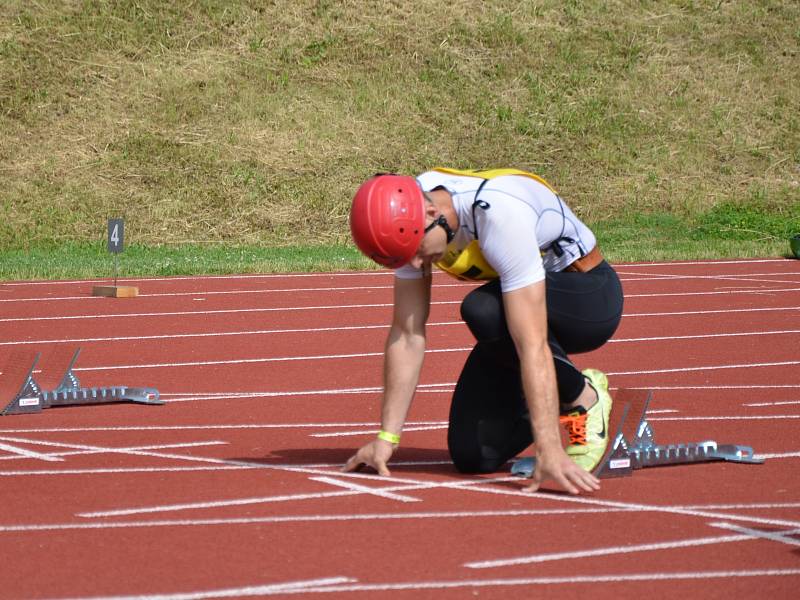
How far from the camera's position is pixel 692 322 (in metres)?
13.5

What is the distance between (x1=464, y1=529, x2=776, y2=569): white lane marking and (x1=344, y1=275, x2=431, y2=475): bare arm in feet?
4.80

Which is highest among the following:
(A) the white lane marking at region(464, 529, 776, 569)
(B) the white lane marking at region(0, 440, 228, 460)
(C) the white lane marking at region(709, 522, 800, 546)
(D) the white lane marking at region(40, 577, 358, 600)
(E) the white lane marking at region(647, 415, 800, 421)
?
(E) the white lane marking at region(647, 415, 800, 421)

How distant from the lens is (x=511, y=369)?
20.9 ft

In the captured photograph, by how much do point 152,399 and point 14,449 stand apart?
1693 mm

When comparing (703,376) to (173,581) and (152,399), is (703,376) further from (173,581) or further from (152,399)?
(173,581)

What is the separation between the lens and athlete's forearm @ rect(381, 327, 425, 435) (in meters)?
6.15

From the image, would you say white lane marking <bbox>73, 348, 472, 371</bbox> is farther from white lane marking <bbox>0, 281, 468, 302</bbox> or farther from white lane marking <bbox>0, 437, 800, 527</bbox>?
white lane marking <bbox>0, 281, 468, 302</bbox>

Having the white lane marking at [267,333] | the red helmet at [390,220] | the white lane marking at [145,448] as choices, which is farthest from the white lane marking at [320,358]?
the red helmet at [390,220]

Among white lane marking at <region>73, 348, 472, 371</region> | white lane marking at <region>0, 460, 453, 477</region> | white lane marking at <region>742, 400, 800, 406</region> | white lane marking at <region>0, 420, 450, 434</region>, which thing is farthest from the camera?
white lane marking at <region>73, 348, 472, 371</region>

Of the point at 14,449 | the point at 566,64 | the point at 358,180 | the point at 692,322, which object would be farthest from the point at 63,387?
the point at 566,64

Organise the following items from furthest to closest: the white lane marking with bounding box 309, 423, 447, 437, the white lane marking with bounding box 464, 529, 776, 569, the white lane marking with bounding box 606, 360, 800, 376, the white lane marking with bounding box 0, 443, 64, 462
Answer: the white lane marking with bounding box 606, 360, 800, 376, the white lane marking with bounding box 309, 423, 447, 437, the white lane marking with bounding box 0, 443, 64, 462, the white lane marking with bounding box 464, 529, 776, 569

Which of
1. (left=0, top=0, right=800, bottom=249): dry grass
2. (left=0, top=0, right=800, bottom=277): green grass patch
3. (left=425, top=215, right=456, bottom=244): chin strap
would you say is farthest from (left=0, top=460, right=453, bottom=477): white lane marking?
(left=0, top=0, right=800, bottom=249): dry grass

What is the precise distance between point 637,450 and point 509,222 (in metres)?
1.48

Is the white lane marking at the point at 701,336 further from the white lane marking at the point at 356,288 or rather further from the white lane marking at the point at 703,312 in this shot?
the white lane marking at the point at 356,288
